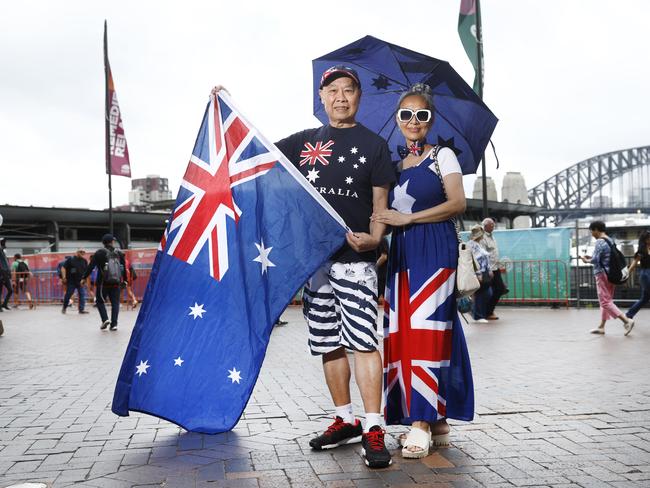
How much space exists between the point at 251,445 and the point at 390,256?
1.26 metres

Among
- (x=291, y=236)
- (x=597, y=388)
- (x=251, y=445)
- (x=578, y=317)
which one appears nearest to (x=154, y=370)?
(x=251, y=445)

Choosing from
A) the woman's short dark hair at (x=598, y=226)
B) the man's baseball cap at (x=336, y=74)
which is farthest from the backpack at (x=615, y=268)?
the man's baseball cap at (x=336, y=74)

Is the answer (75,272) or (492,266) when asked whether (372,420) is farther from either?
(75,272)

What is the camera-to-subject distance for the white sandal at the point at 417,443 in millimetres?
3559

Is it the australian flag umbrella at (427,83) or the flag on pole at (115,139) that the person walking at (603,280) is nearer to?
the australian flag umbrella at (427,83)

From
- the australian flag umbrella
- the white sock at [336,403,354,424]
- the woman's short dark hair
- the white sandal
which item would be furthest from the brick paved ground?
the woman's short dark hair

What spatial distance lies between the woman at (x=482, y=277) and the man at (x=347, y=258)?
8.98 metres

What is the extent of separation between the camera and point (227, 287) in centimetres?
385

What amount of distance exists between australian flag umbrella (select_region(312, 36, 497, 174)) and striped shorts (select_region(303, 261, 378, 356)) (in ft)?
3.27

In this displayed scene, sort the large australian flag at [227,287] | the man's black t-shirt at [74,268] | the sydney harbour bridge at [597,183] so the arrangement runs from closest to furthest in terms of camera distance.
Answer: the large australian flag at [227,287] → the man's black t-shirt at [74,268] → the sydney harbour bridge at [597,183]

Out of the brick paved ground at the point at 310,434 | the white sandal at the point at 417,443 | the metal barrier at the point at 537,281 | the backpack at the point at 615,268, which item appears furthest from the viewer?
the metal barrier at the point at 537,281


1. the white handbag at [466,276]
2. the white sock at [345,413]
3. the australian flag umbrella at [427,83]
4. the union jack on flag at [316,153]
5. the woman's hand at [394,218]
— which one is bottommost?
the white sock at [345,413]

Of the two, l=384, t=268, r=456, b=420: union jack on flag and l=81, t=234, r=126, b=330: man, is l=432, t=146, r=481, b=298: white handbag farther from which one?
l=81, t=234, r=126, b=330: man

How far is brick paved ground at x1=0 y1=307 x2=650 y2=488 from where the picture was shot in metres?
3.26
